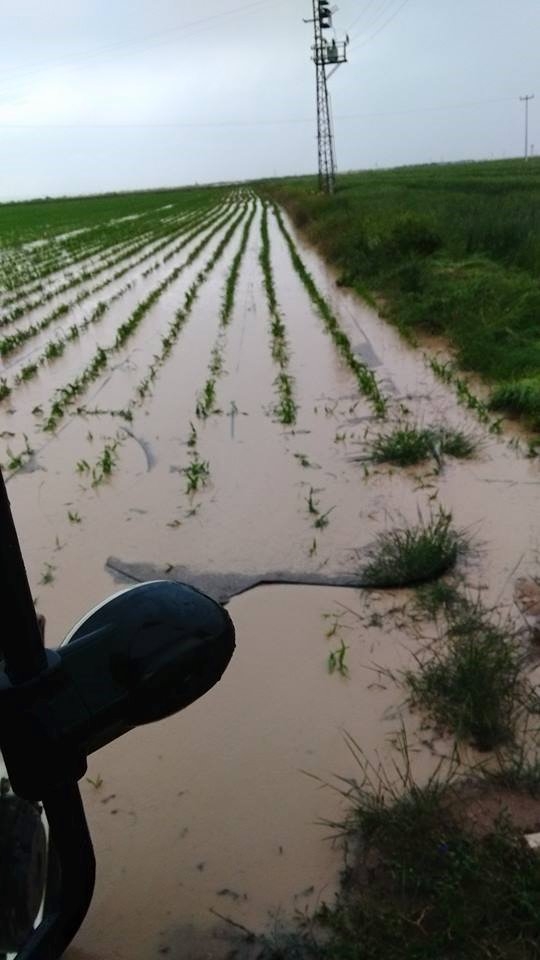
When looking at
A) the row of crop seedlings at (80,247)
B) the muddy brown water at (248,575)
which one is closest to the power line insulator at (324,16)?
the row of crop seedlings at (80,247)

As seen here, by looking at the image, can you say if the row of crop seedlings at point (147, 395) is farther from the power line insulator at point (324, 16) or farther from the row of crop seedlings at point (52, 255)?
the power line insulator at point (324, 16)

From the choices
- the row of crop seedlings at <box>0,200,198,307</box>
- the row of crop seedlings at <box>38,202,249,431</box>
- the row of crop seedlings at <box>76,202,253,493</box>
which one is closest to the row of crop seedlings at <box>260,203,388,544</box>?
the row of crop seedlings at <box>76,202,253,493</box>

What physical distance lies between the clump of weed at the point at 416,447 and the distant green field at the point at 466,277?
771mm

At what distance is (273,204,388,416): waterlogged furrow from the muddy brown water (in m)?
0.11

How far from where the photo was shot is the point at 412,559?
13.3 ft

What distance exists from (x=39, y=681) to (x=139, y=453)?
5.37 meters

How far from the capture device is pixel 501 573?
403 centimetres

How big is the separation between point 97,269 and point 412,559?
15963 millimetres

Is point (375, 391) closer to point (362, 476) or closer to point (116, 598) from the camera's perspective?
point (362, 476)

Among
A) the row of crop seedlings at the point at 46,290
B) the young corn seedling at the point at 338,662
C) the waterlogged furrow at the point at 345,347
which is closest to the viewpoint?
the young corn seedling at the point at 338,662

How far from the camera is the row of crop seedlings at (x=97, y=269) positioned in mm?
13424

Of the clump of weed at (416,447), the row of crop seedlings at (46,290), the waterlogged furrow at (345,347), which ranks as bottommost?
the clump of weed at (416,447)

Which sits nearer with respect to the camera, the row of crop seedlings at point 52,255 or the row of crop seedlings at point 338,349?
the row of crop seedlings at point 338,349

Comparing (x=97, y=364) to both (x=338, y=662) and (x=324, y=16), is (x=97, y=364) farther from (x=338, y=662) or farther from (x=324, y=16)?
(x=324, y=16)
